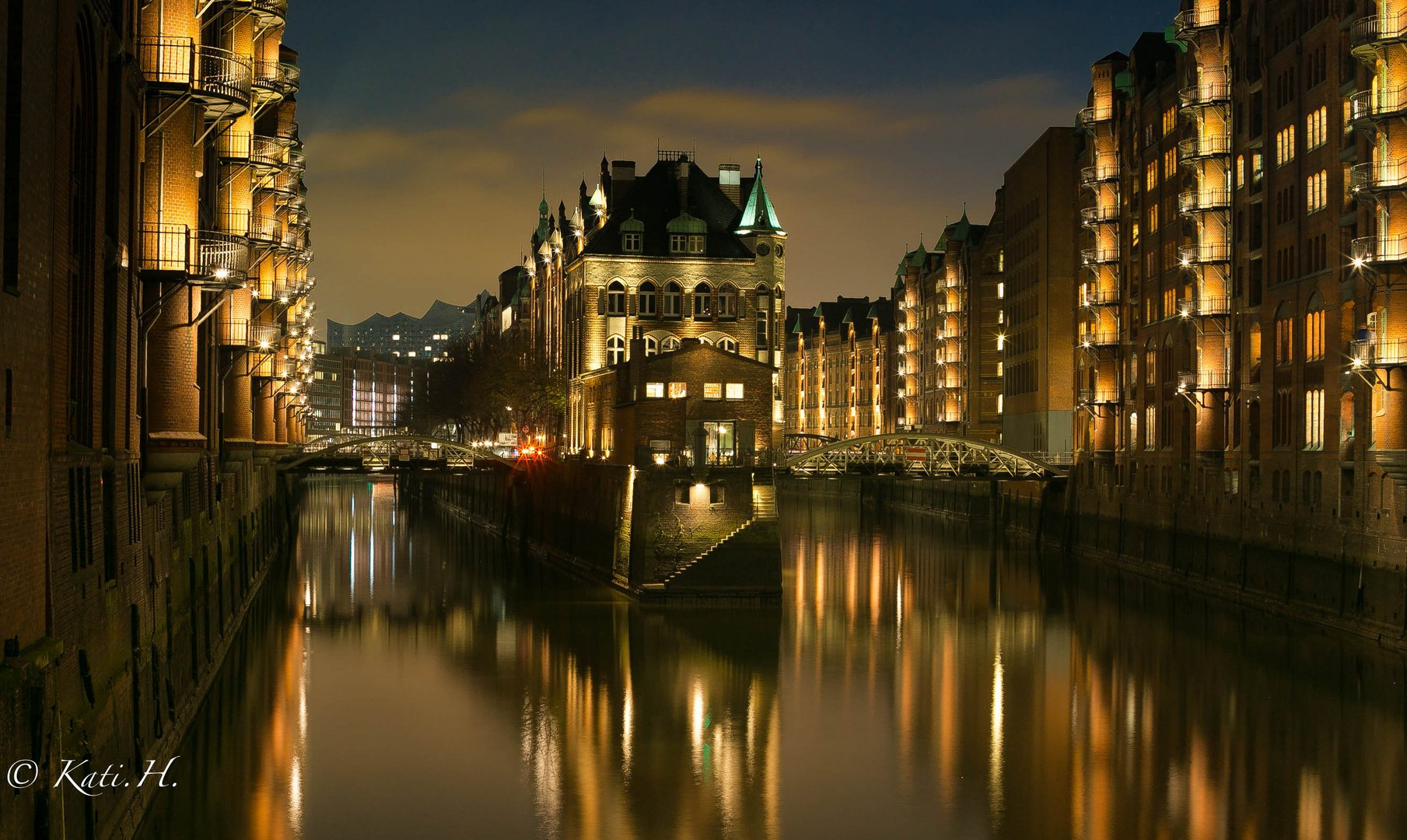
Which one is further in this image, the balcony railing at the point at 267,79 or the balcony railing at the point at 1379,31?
the balcony railing at the point at 1379,31

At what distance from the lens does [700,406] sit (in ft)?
174

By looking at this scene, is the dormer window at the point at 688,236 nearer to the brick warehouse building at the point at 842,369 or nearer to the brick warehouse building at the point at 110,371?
the brick warehouse building at the point at 110,371

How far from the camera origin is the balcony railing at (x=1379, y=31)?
3903cm

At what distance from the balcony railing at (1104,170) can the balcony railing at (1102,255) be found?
314 centimetres

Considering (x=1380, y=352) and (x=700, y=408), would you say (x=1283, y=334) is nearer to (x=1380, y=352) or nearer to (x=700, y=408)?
(x=1380, y=352)

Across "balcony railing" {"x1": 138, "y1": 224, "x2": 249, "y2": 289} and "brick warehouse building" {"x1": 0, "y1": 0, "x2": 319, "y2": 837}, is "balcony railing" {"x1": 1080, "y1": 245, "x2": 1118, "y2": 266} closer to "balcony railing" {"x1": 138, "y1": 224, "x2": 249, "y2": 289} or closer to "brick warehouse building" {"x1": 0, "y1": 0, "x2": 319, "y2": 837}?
"brick warehouse building" {"x1": 0, "y1": 0, "x2": 319, "y2": 837}

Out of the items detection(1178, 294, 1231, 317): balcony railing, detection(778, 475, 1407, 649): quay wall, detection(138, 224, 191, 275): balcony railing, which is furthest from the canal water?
detection(1178, 294, 1231, 317): balcony railing

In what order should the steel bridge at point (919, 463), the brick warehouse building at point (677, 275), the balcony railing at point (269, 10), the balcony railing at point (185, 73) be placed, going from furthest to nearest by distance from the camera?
the brick warehouse building at point (677, 275)
the steel bridge at point (919, 463)
the balcony railing at point (269, 10)
the balcony railing at point (185, 73)

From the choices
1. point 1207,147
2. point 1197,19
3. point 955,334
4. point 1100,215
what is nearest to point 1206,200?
point 1207,147

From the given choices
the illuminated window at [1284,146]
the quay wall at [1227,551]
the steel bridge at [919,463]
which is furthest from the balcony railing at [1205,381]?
the steel bridge at [919,463]

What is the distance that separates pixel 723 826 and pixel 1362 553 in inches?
960

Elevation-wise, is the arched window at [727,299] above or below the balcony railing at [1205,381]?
above

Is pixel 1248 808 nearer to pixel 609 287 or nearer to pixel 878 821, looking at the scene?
pixel 878 821

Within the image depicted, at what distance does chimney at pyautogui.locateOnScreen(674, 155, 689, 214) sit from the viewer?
79.8 m
